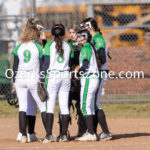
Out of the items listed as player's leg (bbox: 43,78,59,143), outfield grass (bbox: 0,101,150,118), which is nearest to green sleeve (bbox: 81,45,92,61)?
player's leg (bbox: 43,78,59,143)

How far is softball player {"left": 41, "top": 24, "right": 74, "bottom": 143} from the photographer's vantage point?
7520 millimetres

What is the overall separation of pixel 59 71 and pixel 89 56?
19.8 inches

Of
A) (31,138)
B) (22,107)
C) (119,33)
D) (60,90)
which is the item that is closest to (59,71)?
(60,90)

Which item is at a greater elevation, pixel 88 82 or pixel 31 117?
pixel 88 82

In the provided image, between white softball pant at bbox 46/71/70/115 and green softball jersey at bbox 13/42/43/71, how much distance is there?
13.5 inches

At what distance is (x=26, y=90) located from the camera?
7.76 meters

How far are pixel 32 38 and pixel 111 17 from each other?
30.2 ft

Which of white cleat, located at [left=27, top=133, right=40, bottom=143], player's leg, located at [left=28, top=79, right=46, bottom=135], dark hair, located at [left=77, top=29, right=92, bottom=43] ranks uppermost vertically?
dark hair, located at [left=77, top=29, right=92, bottom=43]

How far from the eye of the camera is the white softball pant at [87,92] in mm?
7617

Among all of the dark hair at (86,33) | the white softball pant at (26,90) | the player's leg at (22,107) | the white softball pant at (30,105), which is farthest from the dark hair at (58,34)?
the white softball pant at (30,105)

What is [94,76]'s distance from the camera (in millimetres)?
7609

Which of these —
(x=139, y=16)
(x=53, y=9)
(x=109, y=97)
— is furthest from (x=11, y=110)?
(x=139, y=16)

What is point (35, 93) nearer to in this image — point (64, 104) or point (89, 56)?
point (64, 104)

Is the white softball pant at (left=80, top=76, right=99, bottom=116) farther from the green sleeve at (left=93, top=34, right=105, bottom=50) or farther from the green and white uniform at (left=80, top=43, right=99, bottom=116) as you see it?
the green sleeve at (left=93, top=34, right=105, bottom=50)
